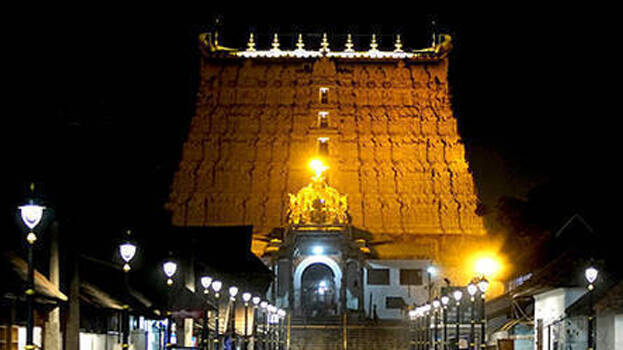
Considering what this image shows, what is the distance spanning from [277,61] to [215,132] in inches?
340

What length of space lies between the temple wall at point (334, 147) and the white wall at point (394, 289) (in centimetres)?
339

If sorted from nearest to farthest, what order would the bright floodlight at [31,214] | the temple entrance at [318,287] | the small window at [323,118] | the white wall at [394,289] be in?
the bright floodlight at [31,214], the temple entrance at [318,287], the white wall at [394,289], the small window at [323,118]

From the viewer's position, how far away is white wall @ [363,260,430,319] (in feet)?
282

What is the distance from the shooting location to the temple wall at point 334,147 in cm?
8975

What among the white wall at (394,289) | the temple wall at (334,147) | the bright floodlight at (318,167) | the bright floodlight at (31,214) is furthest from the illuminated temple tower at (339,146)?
the bright floodlight at (31,214)

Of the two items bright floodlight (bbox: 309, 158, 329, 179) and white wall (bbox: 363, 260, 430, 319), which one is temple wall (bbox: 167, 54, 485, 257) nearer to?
white wall (bbox: 363, 260, 430, 319)

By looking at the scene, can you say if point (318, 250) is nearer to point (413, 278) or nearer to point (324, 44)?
point (413, 278)

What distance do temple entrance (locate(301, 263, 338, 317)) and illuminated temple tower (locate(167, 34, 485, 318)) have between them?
4742 millimetres

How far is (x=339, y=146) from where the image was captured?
3615 inches

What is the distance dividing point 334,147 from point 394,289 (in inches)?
540

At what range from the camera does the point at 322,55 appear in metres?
93.7

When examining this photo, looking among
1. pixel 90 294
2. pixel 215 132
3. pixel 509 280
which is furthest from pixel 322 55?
pixel 90 294

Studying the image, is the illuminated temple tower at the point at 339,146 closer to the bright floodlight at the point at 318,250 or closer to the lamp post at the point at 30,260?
the bright floodlight at the point at 318,250

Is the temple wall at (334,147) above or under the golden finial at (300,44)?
under
